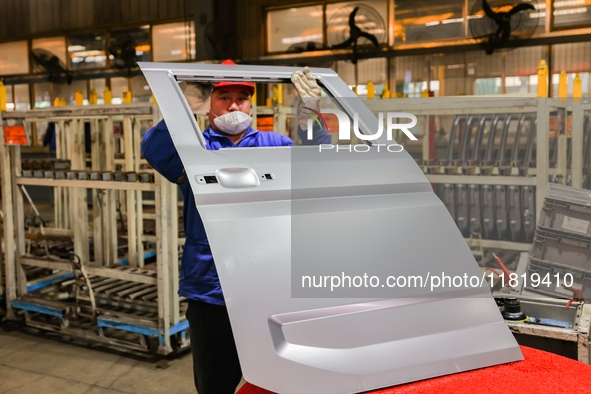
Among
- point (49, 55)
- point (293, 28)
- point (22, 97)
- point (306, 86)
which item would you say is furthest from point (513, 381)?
point (22, 97)

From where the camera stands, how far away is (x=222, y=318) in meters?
1.70

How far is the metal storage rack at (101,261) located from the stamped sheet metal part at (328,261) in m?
2.19

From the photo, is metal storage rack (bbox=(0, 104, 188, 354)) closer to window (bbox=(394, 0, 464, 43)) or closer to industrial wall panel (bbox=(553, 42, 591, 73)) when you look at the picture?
window (bbox=(394, 0, 464, 43))

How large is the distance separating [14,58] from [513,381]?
10756 millimetres

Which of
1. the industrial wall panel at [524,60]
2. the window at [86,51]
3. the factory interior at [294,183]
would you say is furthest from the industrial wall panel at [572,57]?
the window at [86,51]

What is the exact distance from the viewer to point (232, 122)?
1744 millimetres

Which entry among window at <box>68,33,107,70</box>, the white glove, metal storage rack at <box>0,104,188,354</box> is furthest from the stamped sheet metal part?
window at <box>68,33,107,70</box>

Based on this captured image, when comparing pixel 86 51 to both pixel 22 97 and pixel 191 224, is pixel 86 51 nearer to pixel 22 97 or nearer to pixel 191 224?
pixel 22 97

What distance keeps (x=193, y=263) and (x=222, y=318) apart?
0.63 feet

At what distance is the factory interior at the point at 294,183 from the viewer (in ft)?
3.69

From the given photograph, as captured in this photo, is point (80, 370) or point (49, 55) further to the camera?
point (49, 55)

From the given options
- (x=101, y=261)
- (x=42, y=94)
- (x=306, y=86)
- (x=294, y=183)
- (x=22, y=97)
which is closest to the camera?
(x=294, y=183)

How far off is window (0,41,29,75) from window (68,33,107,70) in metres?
1.04

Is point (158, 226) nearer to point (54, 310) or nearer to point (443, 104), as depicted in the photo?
point (54, 310)
